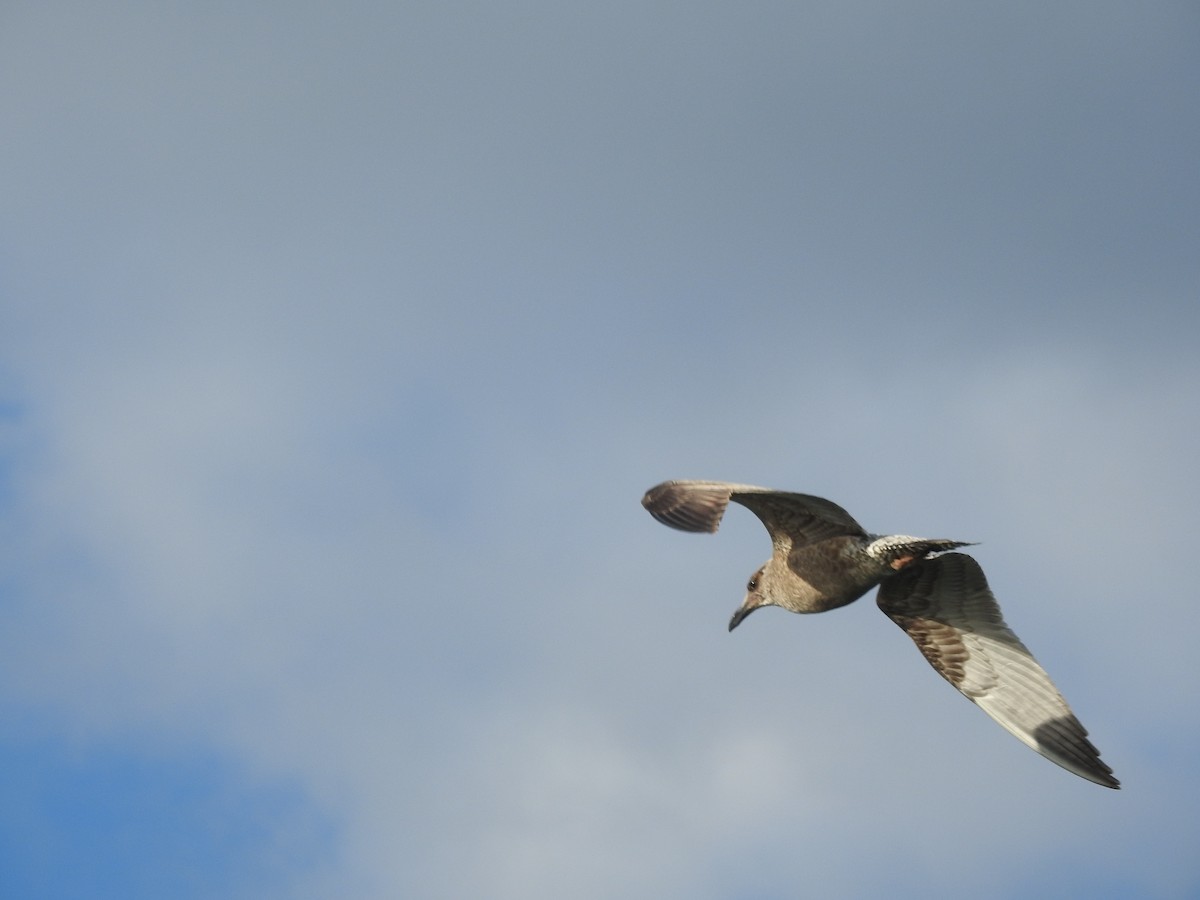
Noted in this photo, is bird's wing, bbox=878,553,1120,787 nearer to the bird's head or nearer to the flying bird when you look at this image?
the flying bird

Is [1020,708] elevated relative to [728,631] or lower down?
lower down

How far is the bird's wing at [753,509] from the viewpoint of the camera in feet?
53.5

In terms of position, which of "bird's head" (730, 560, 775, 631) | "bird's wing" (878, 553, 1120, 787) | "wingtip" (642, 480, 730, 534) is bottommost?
"bird's wing" (878, 553, 1120, 787)

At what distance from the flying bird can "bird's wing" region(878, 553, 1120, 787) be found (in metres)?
0.01

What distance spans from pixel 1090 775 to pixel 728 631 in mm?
5572

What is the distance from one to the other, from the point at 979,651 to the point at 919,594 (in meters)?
1.25

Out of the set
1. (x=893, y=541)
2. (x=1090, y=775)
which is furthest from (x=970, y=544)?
(x=1090, y=775)

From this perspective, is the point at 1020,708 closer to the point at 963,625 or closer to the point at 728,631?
the point at 963,625

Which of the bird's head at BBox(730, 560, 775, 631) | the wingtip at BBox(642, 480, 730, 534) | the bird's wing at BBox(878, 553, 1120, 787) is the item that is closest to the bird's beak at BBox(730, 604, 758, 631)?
the bird's head at BBox(730, 560, 775, 631)

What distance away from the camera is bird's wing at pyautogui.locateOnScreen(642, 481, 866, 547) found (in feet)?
53.5

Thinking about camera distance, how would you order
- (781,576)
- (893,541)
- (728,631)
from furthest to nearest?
(728,631), (781,576), (893,541)

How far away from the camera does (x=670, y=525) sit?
53.9ft

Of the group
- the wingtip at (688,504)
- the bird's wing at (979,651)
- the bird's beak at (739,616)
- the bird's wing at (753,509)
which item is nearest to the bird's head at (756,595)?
the bird's beak at (739,616)

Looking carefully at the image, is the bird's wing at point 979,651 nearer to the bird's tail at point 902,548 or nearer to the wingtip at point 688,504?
the bird's tail at point 902,548
